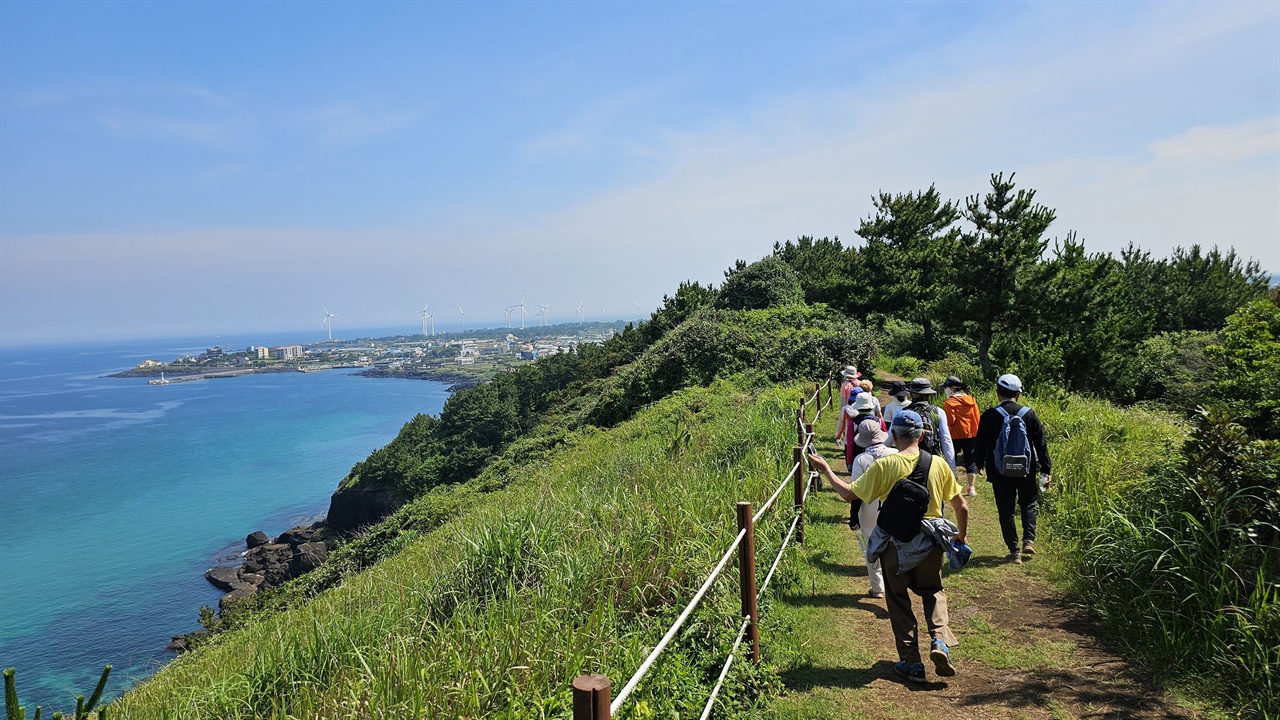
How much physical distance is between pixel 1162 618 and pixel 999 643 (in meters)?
1.13

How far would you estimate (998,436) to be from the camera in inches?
253

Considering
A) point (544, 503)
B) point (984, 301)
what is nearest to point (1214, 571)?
point (544, 503)

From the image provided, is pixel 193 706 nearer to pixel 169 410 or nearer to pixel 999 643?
pixel 999 643

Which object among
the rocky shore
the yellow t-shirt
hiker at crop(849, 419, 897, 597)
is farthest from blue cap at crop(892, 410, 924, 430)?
the rocky shore

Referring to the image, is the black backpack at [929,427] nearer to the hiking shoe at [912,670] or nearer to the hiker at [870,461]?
the hiker at [870,461]

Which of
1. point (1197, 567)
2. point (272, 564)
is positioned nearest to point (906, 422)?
point (1197, 567)

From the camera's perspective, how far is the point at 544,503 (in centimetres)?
739

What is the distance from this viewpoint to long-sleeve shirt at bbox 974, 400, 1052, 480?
6.36 meters

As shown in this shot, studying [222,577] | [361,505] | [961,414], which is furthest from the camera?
[361,505]

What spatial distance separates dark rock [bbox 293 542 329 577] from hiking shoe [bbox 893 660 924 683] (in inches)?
1838

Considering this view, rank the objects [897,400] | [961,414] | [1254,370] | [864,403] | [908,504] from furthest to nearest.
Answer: [1254,370] → [961,414] → [897,400] → [864,403] → [908,504]

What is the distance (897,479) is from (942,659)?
4.53 feet

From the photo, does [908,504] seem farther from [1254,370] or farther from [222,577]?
[222,577]

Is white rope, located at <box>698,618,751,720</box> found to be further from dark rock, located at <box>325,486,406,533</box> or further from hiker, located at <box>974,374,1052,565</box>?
dark rock, located at <box>325,486,406,533</box>
